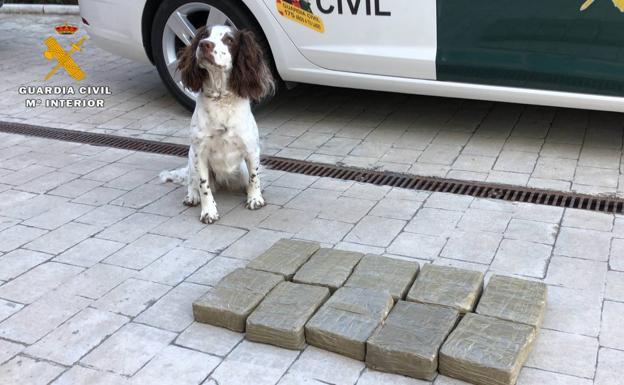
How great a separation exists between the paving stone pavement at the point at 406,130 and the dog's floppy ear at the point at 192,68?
1328mm

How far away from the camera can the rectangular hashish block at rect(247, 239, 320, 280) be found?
11.7 feet

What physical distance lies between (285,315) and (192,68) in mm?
1690

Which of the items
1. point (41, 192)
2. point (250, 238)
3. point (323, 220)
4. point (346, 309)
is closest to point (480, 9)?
point (323, 220)

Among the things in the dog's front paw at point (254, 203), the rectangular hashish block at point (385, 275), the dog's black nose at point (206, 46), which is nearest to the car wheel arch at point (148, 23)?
the dog's front paw at point (254, 203)

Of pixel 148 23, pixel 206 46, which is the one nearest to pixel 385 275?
pixel 206 46

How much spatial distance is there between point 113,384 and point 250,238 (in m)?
1.40

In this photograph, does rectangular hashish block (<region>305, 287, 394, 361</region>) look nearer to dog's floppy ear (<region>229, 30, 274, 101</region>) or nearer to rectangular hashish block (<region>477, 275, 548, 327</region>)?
rectangular hashish block (<region>477, 275, 548, 327</region>)

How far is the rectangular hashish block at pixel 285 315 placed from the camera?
3.09 m

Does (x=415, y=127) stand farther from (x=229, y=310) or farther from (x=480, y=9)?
(x=229, y=310)

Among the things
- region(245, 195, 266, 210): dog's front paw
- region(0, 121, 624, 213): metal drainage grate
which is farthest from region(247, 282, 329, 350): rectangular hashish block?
region(0, 121, 624, 213): metal drainage grate

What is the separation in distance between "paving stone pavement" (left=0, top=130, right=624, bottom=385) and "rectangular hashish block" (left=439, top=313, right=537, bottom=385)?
119mm

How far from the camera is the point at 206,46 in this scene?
4051 millimetres

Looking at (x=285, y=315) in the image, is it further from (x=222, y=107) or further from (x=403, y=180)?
(x=403, y=180)

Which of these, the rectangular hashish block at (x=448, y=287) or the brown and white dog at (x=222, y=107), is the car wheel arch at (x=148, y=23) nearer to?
the brown and white dog at (x=222, y=107)
